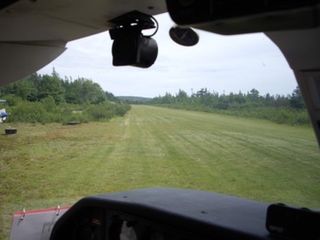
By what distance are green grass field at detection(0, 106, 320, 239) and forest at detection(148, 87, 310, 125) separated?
0.22ft

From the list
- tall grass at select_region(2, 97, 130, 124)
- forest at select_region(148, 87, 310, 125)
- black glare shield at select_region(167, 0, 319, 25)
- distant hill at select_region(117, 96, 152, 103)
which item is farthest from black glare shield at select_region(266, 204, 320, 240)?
tall grass at select_region(2, 97, 130, 124)

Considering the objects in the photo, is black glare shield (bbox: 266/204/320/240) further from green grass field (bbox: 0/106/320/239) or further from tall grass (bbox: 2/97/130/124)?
tall grass (bbox: 2/97/130/124)

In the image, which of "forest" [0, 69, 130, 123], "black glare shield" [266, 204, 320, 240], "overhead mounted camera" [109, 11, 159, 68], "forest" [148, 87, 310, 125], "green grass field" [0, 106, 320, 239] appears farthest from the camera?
"forest" [0, 69, 130, 123]

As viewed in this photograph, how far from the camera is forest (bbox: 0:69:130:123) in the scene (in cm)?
293

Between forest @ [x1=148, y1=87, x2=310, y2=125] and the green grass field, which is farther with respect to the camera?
the green grass field

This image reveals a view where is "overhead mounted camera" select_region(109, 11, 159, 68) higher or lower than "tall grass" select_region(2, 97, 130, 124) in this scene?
higher

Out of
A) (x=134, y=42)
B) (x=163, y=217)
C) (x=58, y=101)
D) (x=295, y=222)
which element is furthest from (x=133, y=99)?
(x=295, y=222)

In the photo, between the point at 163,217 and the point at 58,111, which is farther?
the point at 58,111

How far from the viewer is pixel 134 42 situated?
1.81 meters

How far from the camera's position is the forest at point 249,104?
54.0 inches

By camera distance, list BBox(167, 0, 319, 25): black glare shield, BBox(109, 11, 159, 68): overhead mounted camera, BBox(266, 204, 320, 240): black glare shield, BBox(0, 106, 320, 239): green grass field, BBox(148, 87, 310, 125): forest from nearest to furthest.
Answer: BBox(167, 0, 319, 25): black glare shield < BBox(266, 204, 320, 240): black glare shield < BBox(148, 87, 310, 125): forest < BBox(109, 11, 159, 68): overhead mounted camera < BBox(0, 106, 320, 239): green grass field

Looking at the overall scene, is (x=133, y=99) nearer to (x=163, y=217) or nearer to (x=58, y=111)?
(x=58, y=111)

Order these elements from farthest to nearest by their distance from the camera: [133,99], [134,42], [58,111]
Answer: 1. [58,111]
2. [133,99]
3. [134,42]

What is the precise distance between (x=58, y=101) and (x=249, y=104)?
1.61m
